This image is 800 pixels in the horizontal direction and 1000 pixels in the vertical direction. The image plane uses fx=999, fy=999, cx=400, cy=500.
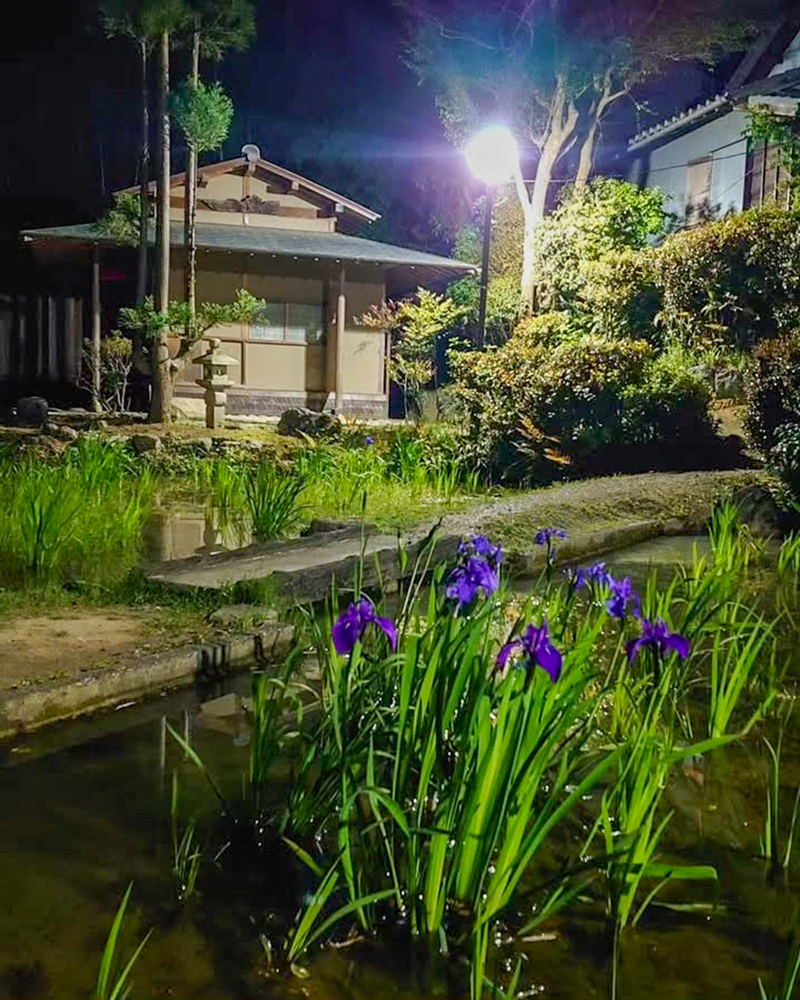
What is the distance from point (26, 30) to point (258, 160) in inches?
434

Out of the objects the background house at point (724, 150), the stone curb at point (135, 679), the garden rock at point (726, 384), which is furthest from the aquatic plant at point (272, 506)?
the background house at point (724, 150)

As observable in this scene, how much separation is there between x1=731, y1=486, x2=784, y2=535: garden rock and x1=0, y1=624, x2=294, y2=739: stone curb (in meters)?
5.32

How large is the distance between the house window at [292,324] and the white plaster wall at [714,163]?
7865mm

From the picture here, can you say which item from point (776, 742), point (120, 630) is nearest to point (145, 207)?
point (120, 630)

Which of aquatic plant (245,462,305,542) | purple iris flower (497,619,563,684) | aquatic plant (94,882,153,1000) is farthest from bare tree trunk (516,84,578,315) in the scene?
aquatic plant (94,882,153,1000)

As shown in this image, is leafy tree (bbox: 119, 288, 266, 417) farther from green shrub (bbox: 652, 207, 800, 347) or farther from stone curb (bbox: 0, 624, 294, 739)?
stone curb (bbox: 0, 624, 294, 739)

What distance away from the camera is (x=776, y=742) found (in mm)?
3672

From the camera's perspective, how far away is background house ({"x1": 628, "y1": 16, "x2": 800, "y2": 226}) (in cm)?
1683

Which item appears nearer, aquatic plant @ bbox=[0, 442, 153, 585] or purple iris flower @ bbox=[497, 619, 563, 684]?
Answer: purple iris flower @ bbox=[497, 619, 563, 684]

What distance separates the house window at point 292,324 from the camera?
18359 mm

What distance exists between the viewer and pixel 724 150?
19.2 meters

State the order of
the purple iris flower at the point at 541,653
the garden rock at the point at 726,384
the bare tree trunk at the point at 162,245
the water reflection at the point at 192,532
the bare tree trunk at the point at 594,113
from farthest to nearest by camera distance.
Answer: the bare tree trunk at the point at 594,113, the bare tree trunk at the point at 162,245, the garden rock at the point at 726,384, the water reflection at the point at 192,532, the purple iris flower at the point at 541,653

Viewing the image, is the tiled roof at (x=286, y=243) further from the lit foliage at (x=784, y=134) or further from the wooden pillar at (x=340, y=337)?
the lit foliage at (x=784, y=134)

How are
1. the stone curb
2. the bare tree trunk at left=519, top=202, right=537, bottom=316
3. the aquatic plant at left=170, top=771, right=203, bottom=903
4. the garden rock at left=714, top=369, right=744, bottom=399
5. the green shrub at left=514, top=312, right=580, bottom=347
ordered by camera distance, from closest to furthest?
the aquatic plant at left=170, top=771, right=203, bottom=903 → the stone curb → the green shrub at left=514, top=312, right=580, bottom=347 → the garden rock at left=714, top=369, right=744, bottom=399 → the bare tree trunk at left=519, top=202, right=537, bottom=316
